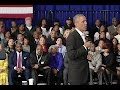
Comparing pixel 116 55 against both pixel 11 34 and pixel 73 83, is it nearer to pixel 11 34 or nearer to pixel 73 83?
pixel 73 83

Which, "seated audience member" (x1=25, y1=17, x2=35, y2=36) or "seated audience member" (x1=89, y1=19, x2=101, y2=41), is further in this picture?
"seated audience member" (x1=25, y1=17, x2=35, y2=36)

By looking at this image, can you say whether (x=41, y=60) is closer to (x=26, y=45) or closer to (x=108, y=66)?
(x=26, y=45)

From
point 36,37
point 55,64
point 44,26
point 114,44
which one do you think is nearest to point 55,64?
point 55,64

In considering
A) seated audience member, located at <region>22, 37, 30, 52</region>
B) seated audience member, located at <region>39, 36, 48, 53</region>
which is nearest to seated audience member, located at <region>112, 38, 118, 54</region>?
seated audience member, located at <region>39, 36, 48, 53</region>

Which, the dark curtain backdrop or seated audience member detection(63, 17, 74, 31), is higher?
the dark curtain backdrop

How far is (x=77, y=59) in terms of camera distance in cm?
478

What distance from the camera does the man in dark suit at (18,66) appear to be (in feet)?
19.7

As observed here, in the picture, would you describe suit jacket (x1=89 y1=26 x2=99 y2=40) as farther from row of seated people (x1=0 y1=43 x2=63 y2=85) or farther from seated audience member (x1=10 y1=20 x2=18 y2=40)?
seated audience member (x1=10 y1=20 x2=18 y2=40)

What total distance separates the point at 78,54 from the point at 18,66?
1667 mm

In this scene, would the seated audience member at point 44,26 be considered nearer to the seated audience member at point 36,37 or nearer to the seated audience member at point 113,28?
the seated audience member at point 36,37

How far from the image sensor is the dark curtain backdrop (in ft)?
19.9

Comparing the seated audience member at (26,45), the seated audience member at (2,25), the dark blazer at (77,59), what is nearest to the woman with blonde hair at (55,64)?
the seated audience member at (26,45)

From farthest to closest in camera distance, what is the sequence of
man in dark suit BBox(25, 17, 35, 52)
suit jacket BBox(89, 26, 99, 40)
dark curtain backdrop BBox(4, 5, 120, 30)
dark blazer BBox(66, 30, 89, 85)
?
man in dark suit BBox(25, 17, 35, 52) → dark curtain backdrop BBox(4, 5, 120, 30) → suit jacket BBox(89, 26, 99, 40) → dark blazer BBox(66, 30, 89, 85)
